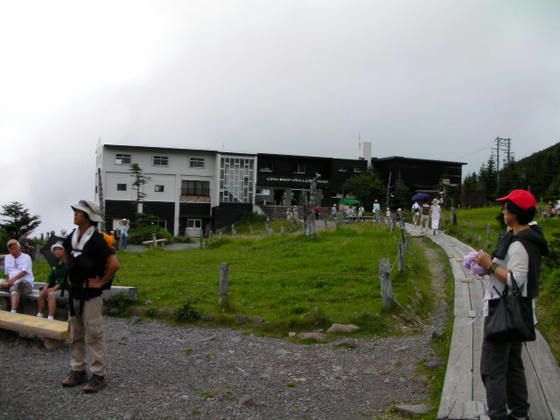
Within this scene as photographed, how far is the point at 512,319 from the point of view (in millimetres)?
3820

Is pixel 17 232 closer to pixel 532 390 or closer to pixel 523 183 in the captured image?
pixel 532 390

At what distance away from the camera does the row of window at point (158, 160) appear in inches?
1906

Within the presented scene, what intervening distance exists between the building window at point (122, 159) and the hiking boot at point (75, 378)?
4495cm

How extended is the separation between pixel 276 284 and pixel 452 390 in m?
7.70

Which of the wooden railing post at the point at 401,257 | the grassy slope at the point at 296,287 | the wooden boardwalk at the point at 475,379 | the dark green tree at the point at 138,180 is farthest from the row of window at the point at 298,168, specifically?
the wooden boardwalk at the point at 475,379

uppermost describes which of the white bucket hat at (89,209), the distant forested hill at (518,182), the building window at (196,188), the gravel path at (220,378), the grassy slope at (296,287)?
the distant forested hill at (518,182)

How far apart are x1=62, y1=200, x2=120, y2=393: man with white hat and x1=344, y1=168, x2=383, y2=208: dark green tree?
47.0m

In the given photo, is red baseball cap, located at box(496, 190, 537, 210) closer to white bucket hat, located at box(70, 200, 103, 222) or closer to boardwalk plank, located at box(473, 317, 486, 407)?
boardwalk plank, located at box(473, 317, 486, 407)

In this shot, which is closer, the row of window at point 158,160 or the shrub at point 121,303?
the shrub at point 121,303

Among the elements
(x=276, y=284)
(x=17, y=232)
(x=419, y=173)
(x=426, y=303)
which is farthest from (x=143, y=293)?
(x=419, y=173)

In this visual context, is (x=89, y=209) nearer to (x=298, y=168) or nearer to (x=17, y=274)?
(x=17, y=274)

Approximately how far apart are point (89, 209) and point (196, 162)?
45.4 metres

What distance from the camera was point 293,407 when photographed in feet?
18.3

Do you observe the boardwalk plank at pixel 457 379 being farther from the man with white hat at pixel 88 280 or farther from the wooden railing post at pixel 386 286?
the man with white hat at pixel 88 280
